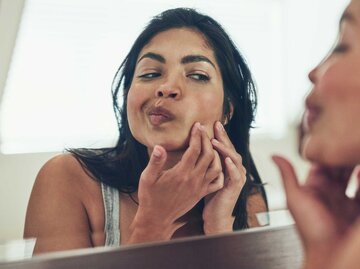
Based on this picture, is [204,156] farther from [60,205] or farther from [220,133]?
[60,205]

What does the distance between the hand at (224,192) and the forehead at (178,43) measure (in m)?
0.07

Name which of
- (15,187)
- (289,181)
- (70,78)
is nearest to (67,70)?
(70,78)

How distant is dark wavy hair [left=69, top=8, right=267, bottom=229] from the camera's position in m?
0.40

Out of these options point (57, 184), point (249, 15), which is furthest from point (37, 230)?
point (249, 15)

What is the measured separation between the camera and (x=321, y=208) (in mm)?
287

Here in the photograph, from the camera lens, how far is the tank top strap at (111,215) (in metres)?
0.40

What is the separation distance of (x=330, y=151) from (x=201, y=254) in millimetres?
194

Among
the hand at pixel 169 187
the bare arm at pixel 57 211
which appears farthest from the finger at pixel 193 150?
the bare arm at pixel 57 211


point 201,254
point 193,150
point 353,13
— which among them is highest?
point 353,13

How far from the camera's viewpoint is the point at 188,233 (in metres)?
0.43

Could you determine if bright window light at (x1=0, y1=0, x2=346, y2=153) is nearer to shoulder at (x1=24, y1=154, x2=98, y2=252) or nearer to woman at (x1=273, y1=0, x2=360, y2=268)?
shoulder at (x1=24, y1=154, x2=98, y2=252)

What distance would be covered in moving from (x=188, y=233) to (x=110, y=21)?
0.21 metres

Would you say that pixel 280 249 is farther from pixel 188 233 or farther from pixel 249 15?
pixel 249 15

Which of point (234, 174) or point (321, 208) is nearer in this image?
point (321, 208)
